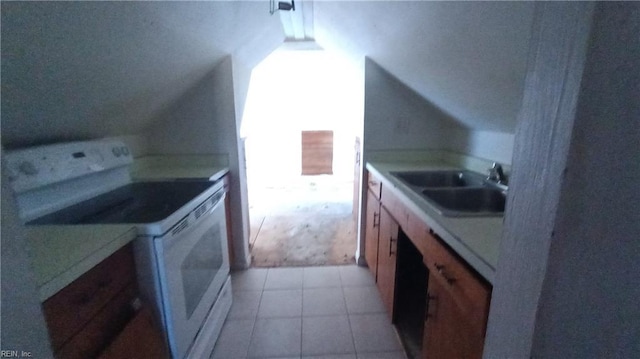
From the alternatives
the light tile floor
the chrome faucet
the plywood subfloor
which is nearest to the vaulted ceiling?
the chrome faucet

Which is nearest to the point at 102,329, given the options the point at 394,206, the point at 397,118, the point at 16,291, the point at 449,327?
the point at 16,291

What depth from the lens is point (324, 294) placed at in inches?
84.3

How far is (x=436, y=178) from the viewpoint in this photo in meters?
2.02

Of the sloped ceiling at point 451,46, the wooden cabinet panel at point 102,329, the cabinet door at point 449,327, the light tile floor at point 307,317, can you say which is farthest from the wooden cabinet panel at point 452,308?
the wooden cabinet panel at point 102,329

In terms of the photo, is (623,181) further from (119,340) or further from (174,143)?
(174,143)

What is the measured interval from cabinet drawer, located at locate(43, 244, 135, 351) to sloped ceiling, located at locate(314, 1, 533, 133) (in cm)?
157

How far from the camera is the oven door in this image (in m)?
1.15

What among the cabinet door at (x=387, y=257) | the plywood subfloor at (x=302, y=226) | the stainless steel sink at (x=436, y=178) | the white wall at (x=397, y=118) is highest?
the white wall at (x=397, y=118)

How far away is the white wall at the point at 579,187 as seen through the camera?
1.03ft

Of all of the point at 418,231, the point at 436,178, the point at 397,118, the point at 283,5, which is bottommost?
the point at 418,231

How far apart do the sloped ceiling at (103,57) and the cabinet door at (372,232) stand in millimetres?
1636

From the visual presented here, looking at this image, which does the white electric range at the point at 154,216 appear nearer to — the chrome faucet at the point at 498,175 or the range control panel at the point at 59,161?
the range control panel at the point at 59,161

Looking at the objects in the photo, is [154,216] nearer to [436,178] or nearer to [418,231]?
[418,231]

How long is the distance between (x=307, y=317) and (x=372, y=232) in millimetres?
812
